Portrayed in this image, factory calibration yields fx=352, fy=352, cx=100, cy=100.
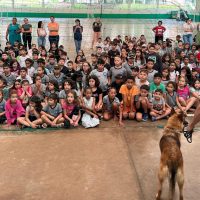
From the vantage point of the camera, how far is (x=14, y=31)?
43.9 ft

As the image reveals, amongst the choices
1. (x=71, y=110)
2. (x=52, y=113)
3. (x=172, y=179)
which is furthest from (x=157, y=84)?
(x=172, y=179)

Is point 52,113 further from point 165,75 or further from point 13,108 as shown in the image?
point 165,75

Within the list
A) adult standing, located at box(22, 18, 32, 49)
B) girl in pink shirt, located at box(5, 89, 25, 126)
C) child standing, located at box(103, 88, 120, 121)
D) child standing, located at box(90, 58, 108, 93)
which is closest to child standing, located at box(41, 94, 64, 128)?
girl in pink shirt, located at box(5, 89, 25, 126)

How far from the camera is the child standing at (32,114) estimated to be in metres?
6.77

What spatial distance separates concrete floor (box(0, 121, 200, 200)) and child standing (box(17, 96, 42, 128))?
0.26 metres

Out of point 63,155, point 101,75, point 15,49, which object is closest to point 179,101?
point 101,75

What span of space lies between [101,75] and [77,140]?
2.32m

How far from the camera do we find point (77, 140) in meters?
6.24

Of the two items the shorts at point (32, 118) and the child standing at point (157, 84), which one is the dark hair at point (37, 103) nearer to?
the shorts at point (32, 118)

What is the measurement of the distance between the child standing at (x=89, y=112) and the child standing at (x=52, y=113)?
0.48 meters

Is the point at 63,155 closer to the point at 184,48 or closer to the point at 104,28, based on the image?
the point at 184,48

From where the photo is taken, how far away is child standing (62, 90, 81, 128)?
6.85 metres

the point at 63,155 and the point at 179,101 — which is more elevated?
the point at 179,101

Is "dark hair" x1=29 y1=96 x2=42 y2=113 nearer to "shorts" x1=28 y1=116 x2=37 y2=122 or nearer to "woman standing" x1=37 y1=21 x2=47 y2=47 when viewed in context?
"shorts" x1=28 y1=116 x2=37 y2=122
